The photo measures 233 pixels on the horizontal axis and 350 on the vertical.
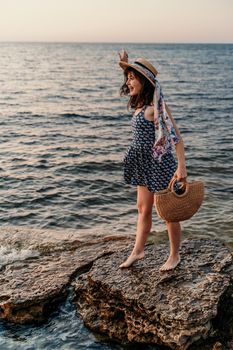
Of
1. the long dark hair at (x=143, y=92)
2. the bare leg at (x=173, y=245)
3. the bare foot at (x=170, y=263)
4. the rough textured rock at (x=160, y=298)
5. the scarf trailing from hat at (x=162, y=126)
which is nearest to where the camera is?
the rough textured rock at (x=160, y=298)

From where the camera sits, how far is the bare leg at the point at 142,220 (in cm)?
465

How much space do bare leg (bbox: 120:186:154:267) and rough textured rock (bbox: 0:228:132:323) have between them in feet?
2.53

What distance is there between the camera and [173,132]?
4199 mm

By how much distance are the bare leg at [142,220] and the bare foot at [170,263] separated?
1.12 feet

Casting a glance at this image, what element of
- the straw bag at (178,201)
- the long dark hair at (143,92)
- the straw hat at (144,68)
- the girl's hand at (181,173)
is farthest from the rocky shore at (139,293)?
the straw hat at (144,68)

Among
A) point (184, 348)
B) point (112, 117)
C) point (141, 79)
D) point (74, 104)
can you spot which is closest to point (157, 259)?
point (184, 348)

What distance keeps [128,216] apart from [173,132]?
519 cm

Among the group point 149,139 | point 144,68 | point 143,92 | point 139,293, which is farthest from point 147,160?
point 139,293

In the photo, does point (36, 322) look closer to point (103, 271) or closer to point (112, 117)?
point (103, 271)

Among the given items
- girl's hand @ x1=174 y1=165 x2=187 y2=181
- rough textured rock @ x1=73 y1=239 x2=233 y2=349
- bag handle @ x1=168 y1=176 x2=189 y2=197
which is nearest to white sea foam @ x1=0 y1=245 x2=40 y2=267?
rough textured rock @ x1=73 y1=239 x2=233 y2=349

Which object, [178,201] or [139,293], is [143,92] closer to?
[178,201]

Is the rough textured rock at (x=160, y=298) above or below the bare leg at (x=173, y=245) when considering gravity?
below

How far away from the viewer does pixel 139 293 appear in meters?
4.37

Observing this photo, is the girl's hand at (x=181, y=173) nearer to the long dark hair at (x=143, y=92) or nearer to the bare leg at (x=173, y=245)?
the bare leg at (x=173, y=245)
